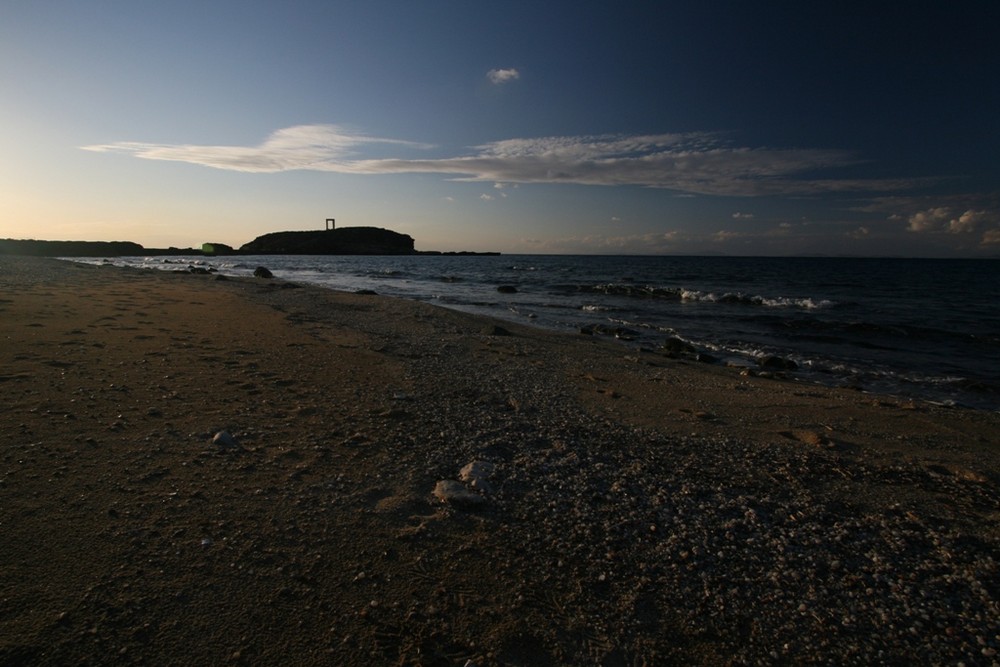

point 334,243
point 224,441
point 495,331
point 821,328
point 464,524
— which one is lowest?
point 464,524

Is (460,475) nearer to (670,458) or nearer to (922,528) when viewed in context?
(670,458)

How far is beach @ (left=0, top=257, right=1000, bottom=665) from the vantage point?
313cm

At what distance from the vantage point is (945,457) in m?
6.59

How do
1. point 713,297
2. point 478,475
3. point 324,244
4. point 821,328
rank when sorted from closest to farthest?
point 478,475, point 821,328, point 713,297, point 324,244

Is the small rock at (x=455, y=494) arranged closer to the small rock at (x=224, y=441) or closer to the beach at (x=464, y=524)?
the beach at (x=464, y=524)

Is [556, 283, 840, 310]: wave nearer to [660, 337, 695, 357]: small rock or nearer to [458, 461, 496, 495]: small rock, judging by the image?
[660, 337, 695, 357]: small rock

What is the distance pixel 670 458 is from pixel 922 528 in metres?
2.44

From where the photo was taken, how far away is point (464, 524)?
4.40 metres

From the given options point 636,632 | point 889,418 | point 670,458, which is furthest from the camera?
point 889,418

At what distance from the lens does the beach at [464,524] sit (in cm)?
313

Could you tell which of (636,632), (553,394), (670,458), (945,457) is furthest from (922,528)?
(553,394)

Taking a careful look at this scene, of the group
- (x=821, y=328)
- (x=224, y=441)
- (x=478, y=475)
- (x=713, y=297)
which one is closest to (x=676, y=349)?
(x=821, y=328)

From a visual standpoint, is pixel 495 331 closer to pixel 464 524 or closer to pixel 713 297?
pixel 464 524

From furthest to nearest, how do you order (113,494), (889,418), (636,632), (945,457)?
(889,418)
(945,457)
(113,494)
(636,632)
